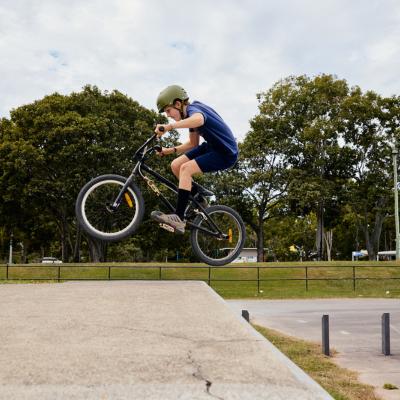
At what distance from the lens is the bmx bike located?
6289 millimetres

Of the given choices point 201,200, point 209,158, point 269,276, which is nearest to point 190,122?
point 209,158

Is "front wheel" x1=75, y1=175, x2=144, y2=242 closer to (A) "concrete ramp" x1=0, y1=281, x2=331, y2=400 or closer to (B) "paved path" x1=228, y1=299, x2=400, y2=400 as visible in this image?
(A) "concrete ramp" x1=0, y1=281, x2=331, y2=400

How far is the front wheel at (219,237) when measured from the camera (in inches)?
275

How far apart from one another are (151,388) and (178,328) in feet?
6.05

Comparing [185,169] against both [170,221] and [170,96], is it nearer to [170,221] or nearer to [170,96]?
[170,221]

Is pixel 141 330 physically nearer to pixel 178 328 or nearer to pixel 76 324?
pixel 178 328

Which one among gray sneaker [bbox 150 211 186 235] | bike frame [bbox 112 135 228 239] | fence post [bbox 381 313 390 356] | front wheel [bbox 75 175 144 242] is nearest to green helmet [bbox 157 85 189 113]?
bike frame [bbox 112 135 228 239]

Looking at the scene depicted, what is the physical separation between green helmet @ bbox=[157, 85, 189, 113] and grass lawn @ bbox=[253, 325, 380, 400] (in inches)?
698

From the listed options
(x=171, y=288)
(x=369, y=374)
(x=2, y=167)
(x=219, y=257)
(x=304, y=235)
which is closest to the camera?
(x=219, y=257)

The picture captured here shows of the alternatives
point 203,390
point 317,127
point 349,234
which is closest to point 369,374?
point 317,127

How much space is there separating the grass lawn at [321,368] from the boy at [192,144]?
16.9 m

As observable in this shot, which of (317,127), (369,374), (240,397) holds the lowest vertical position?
(369,374)

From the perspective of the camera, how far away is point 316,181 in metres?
42.4

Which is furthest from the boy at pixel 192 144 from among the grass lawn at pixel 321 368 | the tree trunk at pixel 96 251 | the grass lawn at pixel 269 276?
the tree trunk at pixel 96 251
